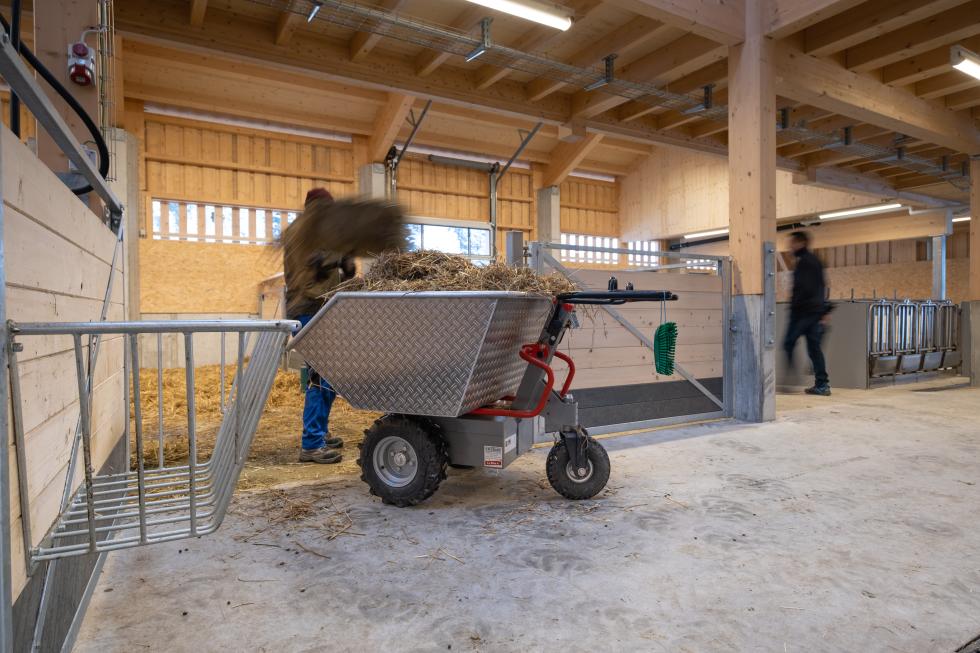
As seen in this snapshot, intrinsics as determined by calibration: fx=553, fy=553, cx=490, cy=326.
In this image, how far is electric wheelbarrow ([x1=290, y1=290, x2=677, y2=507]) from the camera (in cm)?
233

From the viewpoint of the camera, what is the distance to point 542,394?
2646 mm

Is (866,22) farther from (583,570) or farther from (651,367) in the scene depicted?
(583,570)

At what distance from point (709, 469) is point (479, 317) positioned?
1823 millimetres

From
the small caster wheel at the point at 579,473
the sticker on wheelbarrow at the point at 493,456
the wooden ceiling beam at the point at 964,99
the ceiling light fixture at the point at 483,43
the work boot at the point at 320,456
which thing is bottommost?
the work boot at the point at 320,456

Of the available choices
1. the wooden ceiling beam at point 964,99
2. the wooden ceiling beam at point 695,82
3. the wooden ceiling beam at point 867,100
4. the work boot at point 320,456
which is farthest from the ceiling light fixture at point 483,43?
the wooden ceiling beam at point 964,99

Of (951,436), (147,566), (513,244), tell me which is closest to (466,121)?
(513,244)

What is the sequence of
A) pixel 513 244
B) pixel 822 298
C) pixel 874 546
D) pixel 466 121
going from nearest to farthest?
pixel 874 546 < pixel 513 244 < pixel 822 298 < pixel 466 121

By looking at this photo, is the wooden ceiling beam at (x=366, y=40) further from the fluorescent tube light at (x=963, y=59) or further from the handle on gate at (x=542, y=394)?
the fluorescent tube light at (x=963, y=59)

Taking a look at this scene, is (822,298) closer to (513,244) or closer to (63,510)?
(513,244)

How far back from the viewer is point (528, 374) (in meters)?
2.68

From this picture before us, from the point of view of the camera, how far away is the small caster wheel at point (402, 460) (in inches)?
99.2

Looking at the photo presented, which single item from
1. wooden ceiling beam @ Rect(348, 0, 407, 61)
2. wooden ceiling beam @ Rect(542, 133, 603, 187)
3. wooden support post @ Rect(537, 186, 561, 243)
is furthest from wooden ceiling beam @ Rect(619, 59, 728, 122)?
wooden support post @ Rect(537, 186, 561, 243)

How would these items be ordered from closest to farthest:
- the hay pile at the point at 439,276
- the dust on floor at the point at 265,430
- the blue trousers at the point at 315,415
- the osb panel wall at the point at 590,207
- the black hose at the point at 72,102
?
1. the black hose at the point at 72,102
2. the hay pile at the point at 439,276
3. the dust on floor at the point at 265,430
4. the blue trousers at the point at 315,415
5. the osb panel wall at the point at 590,207

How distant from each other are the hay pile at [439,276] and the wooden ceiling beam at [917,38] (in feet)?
16.5
